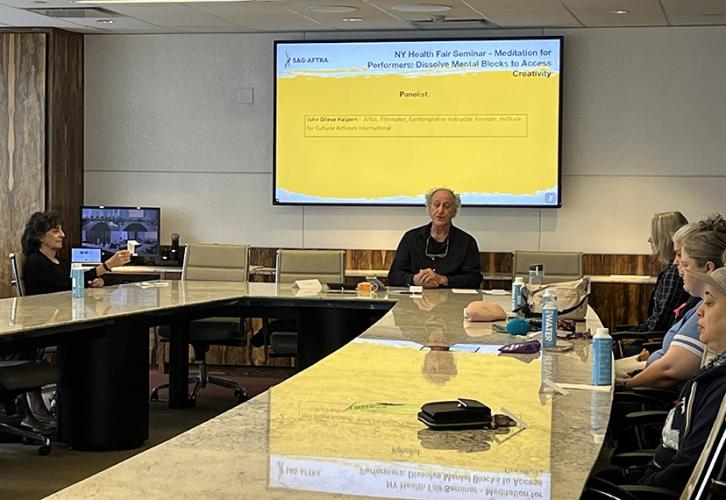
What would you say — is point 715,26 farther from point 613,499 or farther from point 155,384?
point 613,499

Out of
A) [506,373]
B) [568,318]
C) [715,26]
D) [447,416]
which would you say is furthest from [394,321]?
[715,26]

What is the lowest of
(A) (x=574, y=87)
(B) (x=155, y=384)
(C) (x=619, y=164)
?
(B) (x=155, y=384)

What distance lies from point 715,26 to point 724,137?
0.89 m

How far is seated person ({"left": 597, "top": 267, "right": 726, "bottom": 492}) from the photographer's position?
284cm

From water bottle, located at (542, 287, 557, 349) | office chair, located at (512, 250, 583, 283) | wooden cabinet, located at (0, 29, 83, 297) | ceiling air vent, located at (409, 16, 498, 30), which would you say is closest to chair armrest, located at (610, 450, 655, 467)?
water bottle, located at (542, 287, 557, 349)

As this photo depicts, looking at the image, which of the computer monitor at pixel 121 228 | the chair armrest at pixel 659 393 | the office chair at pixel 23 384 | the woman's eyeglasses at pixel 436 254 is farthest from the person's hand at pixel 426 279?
the chair armrest at pixel 659 393

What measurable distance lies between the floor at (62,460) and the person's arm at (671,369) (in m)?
2.75

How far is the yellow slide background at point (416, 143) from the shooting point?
354 inches

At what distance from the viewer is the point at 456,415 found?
283 centimetres

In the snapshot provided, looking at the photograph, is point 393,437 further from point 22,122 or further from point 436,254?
point 22,122

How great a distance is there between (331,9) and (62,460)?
4.01 meters

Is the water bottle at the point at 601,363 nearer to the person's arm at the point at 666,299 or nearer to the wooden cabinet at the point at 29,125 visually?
the person's arm at the point at 666,299

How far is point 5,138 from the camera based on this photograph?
30.6 ft

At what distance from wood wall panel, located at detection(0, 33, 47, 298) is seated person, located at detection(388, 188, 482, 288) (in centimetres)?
350
